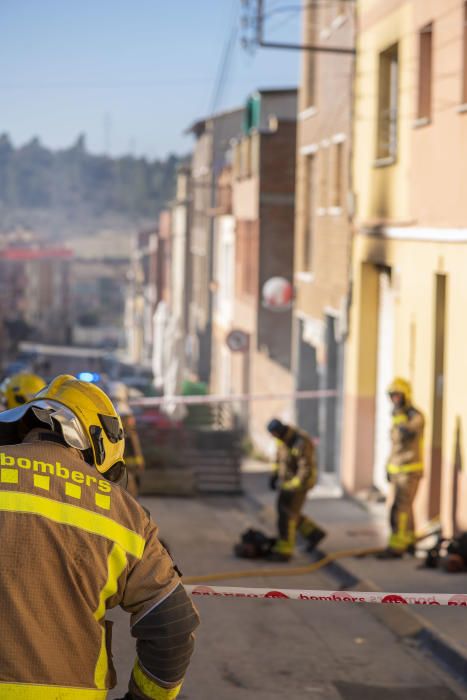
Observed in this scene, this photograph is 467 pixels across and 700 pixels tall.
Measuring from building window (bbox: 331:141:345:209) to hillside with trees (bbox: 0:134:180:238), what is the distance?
58942mm

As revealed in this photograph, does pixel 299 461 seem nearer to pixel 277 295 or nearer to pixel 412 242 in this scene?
pixel 412 242

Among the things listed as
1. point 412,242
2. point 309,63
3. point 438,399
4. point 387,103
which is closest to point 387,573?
point 438,399

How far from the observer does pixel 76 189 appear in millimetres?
112125

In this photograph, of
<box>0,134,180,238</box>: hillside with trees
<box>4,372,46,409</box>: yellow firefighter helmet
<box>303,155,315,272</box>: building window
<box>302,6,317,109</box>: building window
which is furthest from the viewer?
<box>0,134,180,238</box>: hillside with trees

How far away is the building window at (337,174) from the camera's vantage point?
1994 cm

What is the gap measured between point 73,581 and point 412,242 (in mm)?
12263

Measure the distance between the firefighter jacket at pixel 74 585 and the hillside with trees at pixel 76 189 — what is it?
250 feet

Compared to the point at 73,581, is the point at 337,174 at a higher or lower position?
higher

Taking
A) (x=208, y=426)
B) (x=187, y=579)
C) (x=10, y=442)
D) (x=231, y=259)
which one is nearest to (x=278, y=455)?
(x=187, y=579)

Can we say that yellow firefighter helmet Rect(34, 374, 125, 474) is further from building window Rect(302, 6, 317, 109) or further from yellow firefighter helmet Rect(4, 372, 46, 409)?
building window Rect(302, 6, 317, 109)

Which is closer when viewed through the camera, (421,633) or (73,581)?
(73,581)

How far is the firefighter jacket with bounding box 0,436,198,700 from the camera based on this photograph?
9.72 feet

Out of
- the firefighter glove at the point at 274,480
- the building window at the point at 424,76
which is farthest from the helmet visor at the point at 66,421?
the building window at the point at 424,76

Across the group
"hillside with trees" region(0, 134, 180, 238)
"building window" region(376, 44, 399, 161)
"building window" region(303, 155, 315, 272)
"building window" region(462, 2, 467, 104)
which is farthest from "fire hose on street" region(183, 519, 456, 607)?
"hillside with trees" region(0, 134, 180, 238)
